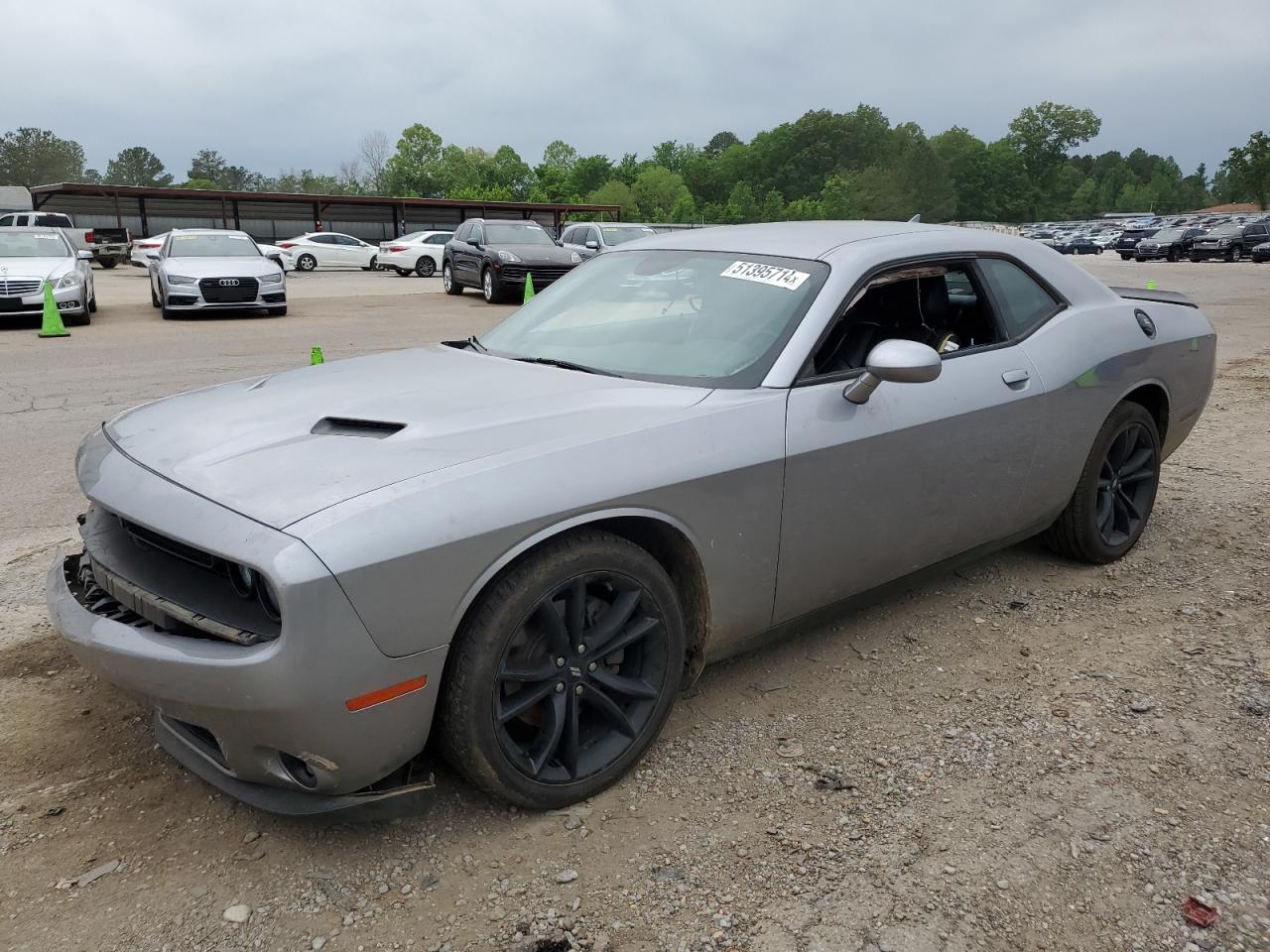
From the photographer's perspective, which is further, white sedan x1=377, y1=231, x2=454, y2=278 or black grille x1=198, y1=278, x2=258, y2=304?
white sedan x1=377, y1=231, x2=454, y2=278

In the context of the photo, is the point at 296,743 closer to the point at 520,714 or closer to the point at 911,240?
the point at 520,714

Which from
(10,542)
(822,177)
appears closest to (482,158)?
(822,177)

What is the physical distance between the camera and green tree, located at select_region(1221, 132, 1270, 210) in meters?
78.5

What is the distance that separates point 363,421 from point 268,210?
154 ft

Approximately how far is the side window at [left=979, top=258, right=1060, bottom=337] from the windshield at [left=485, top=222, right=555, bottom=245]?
51.6 ft

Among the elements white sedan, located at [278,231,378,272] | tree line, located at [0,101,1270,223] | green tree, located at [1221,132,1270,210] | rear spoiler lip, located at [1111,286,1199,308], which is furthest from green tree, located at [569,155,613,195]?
rear spoiler lip, located at [1111,286,1199,308]

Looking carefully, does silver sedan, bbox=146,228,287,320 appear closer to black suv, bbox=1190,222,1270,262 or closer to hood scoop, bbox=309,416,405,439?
hood scoop, bbox=309,416,405,439

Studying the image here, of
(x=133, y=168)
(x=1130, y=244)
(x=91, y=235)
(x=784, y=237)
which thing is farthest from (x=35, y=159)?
(x=784, y=237)

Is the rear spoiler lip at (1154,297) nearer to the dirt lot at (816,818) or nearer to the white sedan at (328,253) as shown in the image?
the dirt lot at (816,818)

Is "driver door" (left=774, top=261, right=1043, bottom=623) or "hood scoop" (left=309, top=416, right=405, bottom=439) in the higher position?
"hood scoop" (left=309, top=416, right=405, bottom=439)

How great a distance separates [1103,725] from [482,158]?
413 ft

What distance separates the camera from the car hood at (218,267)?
15172mm

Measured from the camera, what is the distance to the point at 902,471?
3.25m

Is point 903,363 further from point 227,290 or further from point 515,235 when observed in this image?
Result: point 515,235
